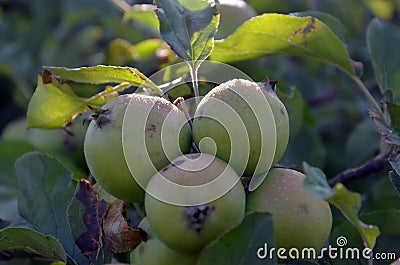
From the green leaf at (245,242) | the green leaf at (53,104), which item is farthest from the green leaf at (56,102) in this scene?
the green leaf at (245,242)

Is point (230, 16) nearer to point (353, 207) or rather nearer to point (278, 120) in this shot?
point (278, 120)

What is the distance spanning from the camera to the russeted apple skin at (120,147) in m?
0.79

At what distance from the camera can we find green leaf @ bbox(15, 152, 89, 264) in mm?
1010

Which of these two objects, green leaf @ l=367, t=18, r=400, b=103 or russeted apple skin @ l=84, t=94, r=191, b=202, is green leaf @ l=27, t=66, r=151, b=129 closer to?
russeted apple skin @ l=84, t=94, r=191, b=202

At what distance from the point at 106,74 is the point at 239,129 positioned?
0.24 metres

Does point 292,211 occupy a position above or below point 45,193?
above

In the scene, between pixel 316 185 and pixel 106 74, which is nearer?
pixel 316 185

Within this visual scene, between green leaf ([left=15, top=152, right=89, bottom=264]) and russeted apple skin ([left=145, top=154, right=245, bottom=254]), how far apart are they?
31 centimetres

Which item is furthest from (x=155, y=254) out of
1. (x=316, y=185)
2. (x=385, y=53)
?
(x=385, y=53)

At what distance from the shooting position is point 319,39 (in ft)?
3.54

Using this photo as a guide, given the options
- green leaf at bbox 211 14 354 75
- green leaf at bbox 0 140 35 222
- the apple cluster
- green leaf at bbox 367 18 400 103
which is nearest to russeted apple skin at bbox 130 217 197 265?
the apple cluster

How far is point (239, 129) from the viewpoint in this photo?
0.79 meters

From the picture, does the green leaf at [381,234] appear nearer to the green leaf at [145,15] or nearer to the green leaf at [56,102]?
the green leaf at [56,102]

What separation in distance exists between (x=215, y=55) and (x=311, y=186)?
0.45 m
